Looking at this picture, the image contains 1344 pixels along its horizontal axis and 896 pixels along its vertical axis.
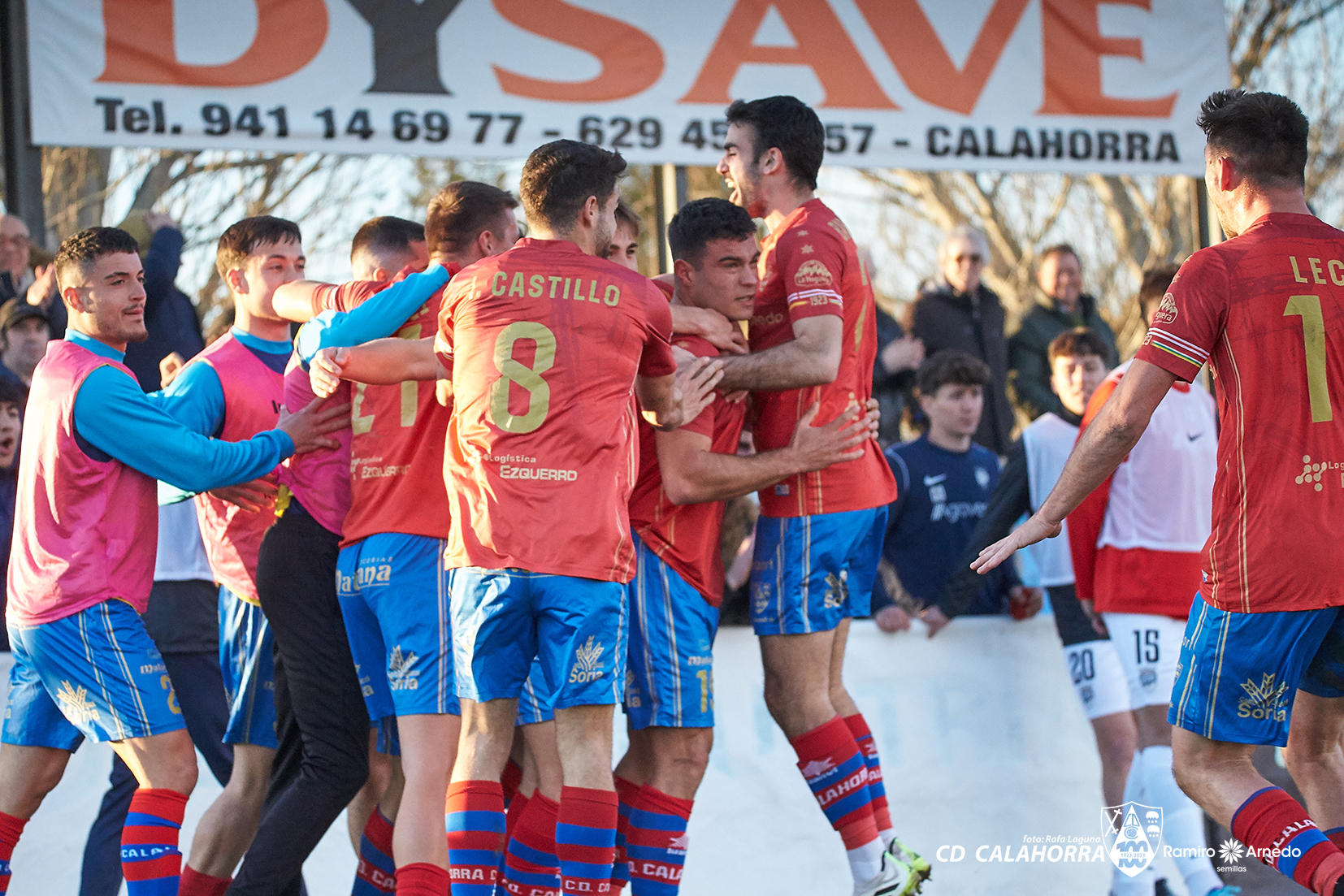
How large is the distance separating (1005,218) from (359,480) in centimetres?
1401

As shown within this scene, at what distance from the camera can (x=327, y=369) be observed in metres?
4.18

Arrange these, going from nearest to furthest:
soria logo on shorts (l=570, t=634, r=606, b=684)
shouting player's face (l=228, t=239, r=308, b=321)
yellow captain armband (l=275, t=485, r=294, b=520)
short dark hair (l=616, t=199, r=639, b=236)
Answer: soria logo on shorts (l=570, t=634, r=606, b=684), yellow captain armband (l=275, t=485, r=294, b=520), shouting player's face (l=228, t=239, r=308, b=321), short dark hair (l=616, t=199, r=639, b=236)

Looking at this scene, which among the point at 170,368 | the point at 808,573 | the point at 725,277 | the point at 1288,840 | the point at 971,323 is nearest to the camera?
the point at 1288,840

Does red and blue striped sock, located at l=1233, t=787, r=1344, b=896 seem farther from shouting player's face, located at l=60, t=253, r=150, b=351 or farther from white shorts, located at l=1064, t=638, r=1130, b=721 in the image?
shouting player's face, located at l=60, t=253, r=150, b=351

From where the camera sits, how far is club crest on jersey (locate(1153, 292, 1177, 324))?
378 centimetres

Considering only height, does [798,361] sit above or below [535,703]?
above

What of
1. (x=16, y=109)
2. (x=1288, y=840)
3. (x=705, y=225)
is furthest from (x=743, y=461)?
(x=16, y=109)

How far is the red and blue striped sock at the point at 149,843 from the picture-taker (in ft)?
13.6

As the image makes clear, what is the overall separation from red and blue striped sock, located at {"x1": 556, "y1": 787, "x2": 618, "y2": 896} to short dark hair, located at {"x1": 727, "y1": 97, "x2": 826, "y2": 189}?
7.65ft

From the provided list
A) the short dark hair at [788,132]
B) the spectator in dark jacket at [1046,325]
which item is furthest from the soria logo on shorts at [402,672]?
the spectator in dark jacket at [1046,325]

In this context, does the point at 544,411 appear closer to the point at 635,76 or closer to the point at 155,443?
the point at 155,443

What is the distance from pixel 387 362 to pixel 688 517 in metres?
1.13

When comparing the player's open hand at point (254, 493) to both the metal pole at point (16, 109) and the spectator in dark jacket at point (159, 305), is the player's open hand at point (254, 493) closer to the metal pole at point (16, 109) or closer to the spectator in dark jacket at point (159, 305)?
the spectator in dark jacket at point (159, 305)

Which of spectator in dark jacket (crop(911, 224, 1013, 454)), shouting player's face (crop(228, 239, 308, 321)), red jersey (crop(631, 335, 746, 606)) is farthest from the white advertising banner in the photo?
red jersey (crop(631, 335, 746, 606))
